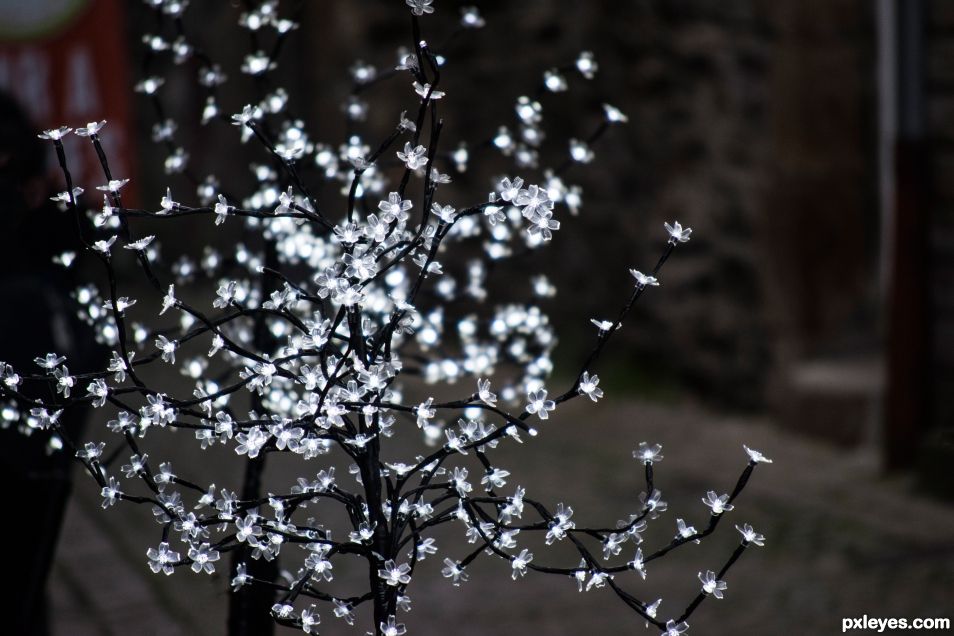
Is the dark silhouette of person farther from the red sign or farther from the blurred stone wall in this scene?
the blurred stone wall

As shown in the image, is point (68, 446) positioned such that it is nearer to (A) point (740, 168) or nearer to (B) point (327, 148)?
(B) point (327, 148)

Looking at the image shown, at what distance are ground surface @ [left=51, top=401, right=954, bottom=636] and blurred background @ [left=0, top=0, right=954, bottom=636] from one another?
0.01 m

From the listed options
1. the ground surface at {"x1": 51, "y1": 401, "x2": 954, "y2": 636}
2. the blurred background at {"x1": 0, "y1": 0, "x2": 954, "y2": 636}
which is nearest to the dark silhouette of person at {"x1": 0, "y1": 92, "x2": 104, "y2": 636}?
the blurred background at {"x1": 0, "y1": 0, "x2": 954, "y2": 636}

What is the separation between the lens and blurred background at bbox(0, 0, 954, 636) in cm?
379

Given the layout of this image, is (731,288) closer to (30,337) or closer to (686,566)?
(686,566)

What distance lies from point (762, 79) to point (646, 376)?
2.06 metres

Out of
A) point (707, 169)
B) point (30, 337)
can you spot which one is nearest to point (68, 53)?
point (30, 337)

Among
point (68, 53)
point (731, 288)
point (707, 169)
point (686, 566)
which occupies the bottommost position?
point (686, 566)

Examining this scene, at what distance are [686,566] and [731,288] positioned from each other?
7.42 feet

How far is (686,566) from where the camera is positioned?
3980mm

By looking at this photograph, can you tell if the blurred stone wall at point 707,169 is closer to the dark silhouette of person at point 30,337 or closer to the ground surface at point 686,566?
the ground surface at point 686,566

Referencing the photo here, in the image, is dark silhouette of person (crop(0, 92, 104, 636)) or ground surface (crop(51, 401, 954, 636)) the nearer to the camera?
dark silhouette of person (crop(0, 92, 104, 636))

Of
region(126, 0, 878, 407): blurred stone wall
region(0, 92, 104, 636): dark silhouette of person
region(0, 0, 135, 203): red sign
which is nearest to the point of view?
region(0, 92, 104, 636): dark silhouette of person

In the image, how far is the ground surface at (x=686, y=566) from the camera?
352cm
